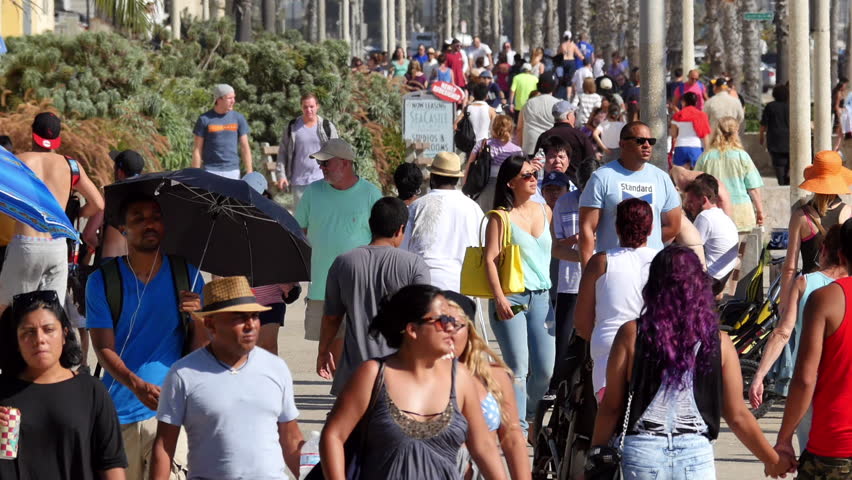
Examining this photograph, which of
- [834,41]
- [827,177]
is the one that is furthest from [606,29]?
[827,177]

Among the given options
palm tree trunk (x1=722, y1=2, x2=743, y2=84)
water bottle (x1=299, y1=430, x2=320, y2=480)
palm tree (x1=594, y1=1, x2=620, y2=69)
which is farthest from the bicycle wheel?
palm tree (x1=594, y1=1, x2=620, y2=69)

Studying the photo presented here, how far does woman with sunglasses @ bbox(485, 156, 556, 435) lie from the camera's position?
8.54 m

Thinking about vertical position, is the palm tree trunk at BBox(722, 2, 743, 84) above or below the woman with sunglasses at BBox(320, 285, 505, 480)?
above

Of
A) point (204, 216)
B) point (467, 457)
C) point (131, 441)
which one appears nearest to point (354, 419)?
point (467, 457)

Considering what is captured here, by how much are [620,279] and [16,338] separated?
8.67 feet

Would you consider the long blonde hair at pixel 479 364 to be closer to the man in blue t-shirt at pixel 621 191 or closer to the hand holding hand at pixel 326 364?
the hand holding hand at pixel 326 364

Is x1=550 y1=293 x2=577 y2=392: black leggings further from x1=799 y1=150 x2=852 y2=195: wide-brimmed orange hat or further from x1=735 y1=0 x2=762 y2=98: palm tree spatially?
x1=735 y1=0 x2=762 y2=98: palm tree

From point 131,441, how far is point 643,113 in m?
7.03

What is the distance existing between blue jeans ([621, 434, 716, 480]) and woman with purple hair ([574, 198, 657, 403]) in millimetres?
1208

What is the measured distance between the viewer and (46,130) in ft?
32.1

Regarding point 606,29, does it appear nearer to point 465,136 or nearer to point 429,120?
point 429,120

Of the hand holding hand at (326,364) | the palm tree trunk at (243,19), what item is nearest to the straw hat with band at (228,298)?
the hand holding hand at (326,364)

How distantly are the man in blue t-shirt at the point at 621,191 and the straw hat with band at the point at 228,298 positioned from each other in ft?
10.9

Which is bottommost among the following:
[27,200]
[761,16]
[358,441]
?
[358,441]
